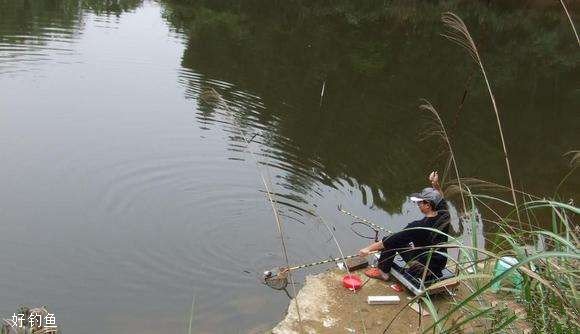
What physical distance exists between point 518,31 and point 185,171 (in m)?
21.7

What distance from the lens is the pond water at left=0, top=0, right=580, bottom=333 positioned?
6.23 metres

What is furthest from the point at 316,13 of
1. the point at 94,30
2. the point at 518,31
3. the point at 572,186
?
the point at 572,186

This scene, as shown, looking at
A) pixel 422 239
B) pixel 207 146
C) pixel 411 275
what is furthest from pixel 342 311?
pixel 207 146

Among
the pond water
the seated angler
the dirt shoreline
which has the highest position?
the seated angler

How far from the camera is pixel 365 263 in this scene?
6.46 m

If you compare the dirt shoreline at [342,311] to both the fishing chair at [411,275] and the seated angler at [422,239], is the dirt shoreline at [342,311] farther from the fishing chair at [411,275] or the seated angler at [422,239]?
the seated angler at [422,239]

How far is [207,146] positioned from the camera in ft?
33.2

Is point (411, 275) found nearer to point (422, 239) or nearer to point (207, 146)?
point (422, 239)

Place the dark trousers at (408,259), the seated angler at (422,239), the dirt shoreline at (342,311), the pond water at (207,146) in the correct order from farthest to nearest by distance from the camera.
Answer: the pond water at (207,146), the dark trousers at (408,259), the seated angler at (422,239), the dirt shoreline at (342,311)

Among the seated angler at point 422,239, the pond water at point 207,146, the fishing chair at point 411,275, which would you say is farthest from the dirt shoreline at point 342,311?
the pond water at point 207,146

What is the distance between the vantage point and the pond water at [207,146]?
20.5ft

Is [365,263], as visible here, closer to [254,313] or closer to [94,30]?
[254,313]

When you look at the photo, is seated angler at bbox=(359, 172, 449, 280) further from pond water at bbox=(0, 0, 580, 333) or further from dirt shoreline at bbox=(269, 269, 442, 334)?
pond water at bbox=(0, 0, 580, 333)

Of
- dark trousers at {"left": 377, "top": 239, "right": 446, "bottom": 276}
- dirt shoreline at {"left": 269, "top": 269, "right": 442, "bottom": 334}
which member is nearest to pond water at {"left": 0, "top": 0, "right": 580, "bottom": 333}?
dirt shoreline at {"left": 269, "top": 269, "right": 442, "bottom": 334}
